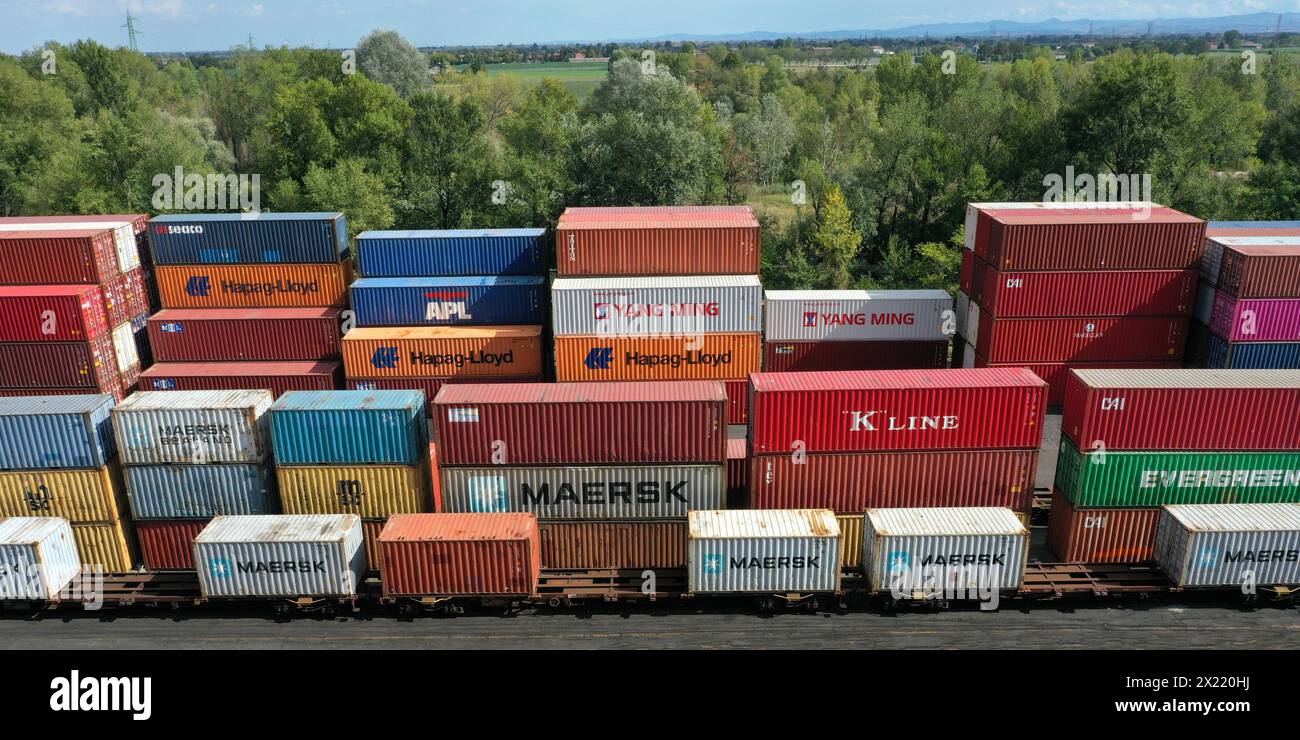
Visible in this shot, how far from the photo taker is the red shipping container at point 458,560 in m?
26.6

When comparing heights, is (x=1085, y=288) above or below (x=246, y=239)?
below

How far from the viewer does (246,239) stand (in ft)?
141

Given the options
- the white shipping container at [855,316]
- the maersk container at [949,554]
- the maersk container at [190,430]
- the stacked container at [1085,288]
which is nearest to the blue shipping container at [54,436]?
the maersk container at [190,430]

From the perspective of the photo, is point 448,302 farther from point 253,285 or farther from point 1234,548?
point 1234,548

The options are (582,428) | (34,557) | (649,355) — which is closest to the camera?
(34,557)

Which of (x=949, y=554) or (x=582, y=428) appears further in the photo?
(x=582, y=428)

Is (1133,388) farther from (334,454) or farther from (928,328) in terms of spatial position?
(334,454)

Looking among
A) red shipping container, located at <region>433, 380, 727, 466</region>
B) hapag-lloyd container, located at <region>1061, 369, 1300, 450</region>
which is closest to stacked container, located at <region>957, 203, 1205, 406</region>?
hapag-lloyd container, located at <region>1061, 369, 1300, 450</region>

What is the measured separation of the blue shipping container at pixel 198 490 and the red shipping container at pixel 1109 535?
29523mm

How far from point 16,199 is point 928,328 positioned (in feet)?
286

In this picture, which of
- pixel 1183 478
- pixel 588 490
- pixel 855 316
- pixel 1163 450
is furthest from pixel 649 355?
pixel 1183 478

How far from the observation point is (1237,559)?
26.9 meters

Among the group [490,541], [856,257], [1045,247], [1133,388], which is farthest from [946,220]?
[490,541]

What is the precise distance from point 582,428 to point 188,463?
567 inches
